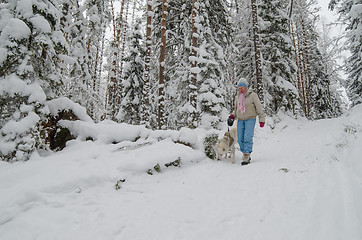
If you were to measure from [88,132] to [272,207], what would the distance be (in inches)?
184

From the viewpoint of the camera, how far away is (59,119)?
209 inches

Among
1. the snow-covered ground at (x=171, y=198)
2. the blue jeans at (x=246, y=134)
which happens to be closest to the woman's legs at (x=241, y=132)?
the blue jeans at (x=246, y=134)

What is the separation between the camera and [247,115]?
18.2 ft

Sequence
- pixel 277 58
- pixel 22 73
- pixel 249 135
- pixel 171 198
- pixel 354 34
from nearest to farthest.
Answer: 1. pixel 171 198
2. pixel 22 73
3. pixel 249 135
4. pixel 354 34
5. pixel 277 58

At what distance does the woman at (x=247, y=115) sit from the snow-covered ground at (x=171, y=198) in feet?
2.60

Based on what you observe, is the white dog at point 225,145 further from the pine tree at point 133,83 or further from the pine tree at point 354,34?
the pine tree at point 133,83

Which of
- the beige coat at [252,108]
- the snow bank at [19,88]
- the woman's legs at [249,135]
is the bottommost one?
the woman's legs at [249,135]

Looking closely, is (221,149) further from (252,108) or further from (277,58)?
(277,58)

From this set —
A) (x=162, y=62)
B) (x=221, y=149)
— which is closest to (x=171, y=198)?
(x=221, y=149)

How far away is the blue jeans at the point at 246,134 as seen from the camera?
5363 mm

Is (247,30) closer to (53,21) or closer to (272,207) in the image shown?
(53,21)

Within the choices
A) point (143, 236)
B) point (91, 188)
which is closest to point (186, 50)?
point (91, 188)

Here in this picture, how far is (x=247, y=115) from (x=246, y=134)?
547 millimetres

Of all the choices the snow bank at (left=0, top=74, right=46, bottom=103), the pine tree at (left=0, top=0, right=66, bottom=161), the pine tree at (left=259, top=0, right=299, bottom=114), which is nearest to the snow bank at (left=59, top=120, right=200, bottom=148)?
the pine tree at (left=0, top=0, right=66, bottom=161)
